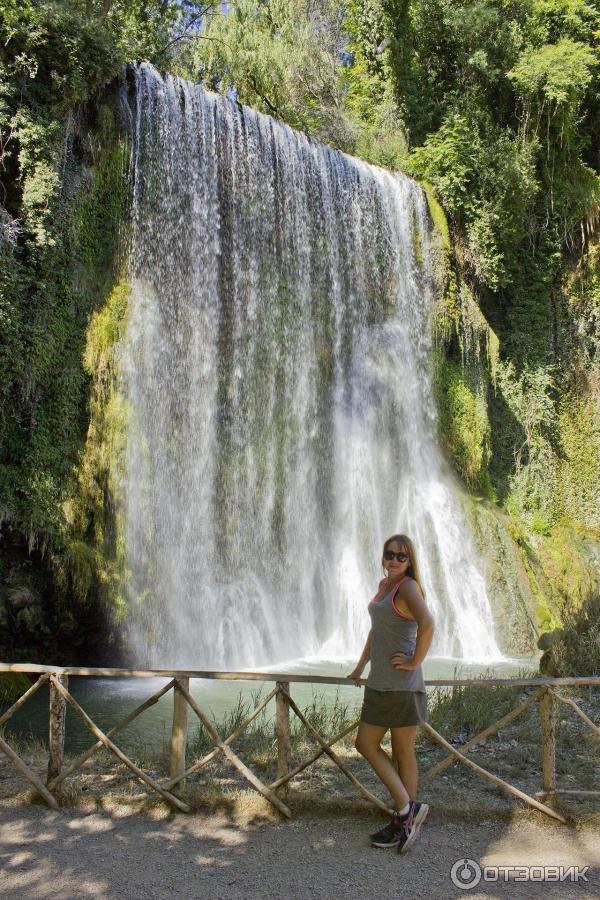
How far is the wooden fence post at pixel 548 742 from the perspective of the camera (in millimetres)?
4258

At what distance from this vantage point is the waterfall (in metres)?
10.7

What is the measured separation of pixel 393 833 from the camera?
12.5ft

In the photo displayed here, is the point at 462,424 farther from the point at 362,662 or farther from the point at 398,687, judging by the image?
the point at 398,687

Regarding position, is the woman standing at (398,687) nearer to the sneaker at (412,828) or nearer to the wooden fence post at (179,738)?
the sneaker at (412,828)

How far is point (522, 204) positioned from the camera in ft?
54.5

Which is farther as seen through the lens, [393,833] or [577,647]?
[577,647]

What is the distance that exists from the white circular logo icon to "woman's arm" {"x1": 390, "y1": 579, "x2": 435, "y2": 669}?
0.95m

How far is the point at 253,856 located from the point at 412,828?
799mm

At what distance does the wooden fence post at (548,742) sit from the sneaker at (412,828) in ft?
2.86

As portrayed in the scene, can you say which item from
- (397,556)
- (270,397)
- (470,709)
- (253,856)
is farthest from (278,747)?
(270,397)

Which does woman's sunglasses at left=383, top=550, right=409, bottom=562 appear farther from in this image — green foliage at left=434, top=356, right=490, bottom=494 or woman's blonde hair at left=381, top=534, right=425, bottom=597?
green foliage at left=434, top=356, right=490, bottom=494

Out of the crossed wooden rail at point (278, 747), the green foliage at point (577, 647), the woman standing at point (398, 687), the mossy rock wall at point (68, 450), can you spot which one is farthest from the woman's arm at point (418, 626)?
the mossy rock wall at point (68, 450)

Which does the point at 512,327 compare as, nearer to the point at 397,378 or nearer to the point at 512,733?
the point at 397,378

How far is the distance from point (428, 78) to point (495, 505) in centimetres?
1095
